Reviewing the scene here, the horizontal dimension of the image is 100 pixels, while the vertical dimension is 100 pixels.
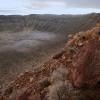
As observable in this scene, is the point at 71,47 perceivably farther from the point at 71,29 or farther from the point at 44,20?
the point at 44,20

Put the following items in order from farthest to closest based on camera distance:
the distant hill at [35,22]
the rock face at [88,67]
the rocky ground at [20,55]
→ the distant hill at [35,22]
the rocky ground at [20,55]
the rock face at [88,67]

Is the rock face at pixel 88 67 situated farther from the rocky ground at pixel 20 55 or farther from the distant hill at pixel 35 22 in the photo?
the distant hill at pixel 35 22

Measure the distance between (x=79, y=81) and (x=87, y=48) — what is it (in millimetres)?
1564

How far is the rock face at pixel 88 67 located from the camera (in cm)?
1429

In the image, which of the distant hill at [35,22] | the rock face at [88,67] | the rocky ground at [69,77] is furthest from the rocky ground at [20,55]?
the rock face at [88,67]

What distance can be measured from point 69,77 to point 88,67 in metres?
1.18

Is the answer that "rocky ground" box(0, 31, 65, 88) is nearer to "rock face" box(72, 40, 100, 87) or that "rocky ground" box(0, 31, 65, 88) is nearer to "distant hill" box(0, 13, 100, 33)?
"distant hill" box(0, 13, 100, 33)

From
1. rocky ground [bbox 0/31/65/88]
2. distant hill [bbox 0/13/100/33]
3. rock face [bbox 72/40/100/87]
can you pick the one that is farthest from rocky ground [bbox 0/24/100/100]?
distant hill [bbox 0/13/100/33]

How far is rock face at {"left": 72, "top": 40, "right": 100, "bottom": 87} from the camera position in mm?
14289

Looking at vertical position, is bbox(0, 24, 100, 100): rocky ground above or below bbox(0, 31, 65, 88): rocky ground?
above

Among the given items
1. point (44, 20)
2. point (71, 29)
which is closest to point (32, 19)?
point (44, 20)

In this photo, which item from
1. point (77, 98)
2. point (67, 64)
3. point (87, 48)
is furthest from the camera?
point (67, 64)

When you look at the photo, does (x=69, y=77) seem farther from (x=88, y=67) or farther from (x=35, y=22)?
(x=35, y=22)

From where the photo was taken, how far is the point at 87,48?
49.2ft
